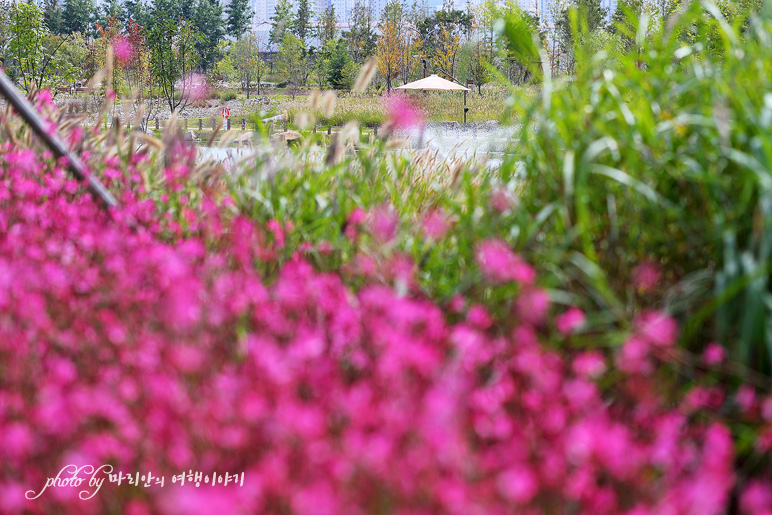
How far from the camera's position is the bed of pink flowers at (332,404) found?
1362 millimetres

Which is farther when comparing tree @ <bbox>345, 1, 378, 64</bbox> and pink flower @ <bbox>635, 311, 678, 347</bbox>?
tree @ <bbox>345, 1, 378, 64</bbox>

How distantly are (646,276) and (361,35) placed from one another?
55.2 metres

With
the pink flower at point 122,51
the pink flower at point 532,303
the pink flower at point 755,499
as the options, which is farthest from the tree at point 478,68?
the pink flower at point 755,499

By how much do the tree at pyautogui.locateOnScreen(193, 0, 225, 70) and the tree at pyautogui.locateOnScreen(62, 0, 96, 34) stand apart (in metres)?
11.8

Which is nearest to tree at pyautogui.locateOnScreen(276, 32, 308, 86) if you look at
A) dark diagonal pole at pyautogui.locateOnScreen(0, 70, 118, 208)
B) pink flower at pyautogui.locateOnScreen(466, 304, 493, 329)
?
dark diagonal pole at pyautogui.locateOnScreen(0, 70, 118, 208)

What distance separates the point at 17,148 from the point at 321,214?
2124mm

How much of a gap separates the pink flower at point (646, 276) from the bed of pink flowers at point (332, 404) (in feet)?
0.47

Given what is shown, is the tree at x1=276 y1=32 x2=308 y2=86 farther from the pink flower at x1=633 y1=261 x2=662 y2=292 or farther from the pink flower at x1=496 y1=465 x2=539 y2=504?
the pink flower at x1=496 y1=465 x2=539 y2=504

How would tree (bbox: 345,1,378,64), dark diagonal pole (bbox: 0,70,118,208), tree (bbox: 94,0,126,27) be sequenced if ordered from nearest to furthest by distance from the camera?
dark diagonal pole (bbox: 0,70,118,208), tree (bbox: 345,1,378,64), tree (bbox: 94,0,126,27)

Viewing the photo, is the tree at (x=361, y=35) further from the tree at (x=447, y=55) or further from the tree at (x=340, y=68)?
the tree at (x=447, y=55)

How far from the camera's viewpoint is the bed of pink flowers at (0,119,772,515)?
4.47ft

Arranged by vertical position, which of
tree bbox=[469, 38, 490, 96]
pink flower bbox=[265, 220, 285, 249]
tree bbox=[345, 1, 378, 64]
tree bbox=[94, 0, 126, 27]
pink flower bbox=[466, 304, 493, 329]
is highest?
tree bbox=[94, 0, 126, 27]

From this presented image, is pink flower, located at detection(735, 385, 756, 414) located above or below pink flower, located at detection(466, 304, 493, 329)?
below

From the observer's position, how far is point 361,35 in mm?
54188
